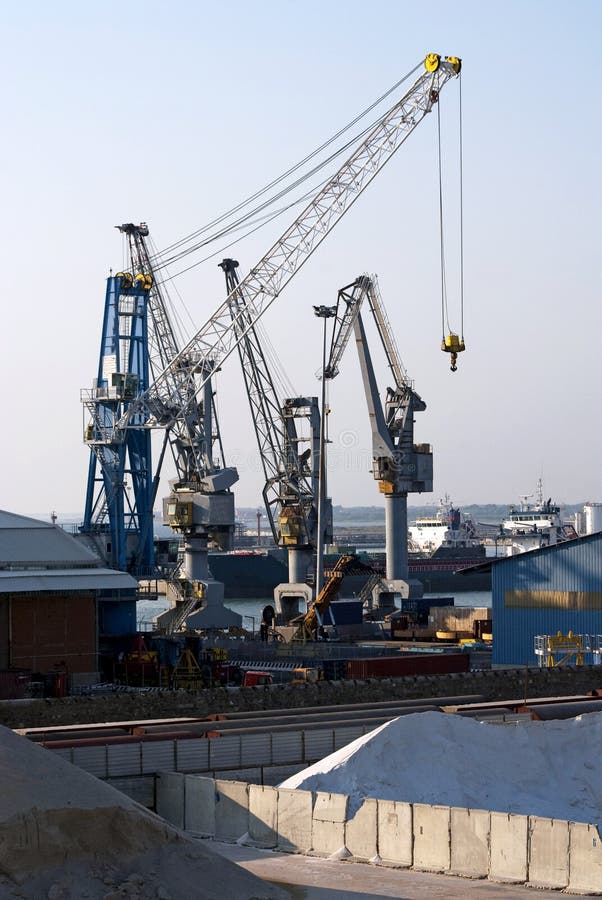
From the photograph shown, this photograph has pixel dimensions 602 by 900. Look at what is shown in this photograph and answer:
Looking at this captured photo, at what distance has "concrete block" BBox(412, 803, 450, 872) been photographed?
26.9 m

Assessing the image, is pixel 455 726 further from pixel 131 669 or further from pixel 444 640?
pixel 444 640

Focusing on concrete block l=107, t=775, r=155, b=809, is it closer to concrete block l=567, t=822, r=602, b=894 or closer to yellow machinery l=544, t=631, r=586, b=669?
concrete block l=567, t=822, r=602, b=894

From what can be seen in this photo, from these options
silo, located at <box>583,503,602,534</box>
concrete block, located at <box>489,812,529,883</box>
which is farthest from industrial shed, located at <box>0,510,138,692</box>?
silo, located at <box>583,503,602,534</box>

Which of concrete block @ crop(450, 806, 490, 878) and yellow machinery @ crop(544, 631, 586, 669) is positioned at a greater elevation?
yellow machinery @ crop(544, 631, 586, 669)

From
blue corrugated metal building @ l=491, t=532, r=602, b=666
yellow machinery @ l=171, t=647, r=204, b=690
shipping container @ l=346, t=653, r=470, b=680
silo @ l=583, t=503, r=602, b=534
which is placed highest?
silo @ l=583, t=503, r=602, b=534

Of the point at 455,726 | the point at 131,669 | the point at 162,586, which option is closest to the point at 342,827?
the point at 455,726

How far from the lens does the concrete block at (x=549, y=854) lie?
25.3 m

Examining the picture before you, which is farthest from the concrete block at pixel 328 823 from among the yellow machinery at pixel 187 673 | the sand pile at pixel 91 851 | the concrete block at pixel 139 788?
the yellow machinery at pixel 187 673

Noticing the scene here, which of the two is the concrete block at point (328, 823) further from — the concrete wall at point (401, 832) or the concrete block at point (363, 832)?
the concrete block at point (363, 832)

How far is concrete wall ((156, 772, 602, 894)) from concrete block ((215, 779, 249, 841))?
21 mm

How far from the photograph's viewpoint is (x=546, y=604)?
6016cm

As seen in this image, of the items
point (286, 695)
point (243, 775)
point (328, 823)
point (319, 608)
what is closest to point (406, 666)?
point (286, 695)

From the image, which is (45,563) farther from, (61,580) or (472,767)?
(472,767)

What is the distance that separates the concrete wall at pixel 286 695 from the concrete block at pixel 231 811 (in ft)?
48.5
